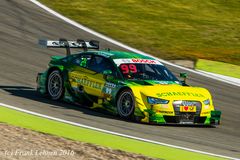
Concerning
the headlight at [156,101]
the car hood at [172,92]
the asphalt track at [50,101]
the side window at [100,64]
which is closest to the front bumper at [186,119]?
the asphalt track at [50,101]

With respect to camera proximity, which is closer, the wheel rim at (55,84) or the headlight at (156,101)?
the headlight at (156,101)

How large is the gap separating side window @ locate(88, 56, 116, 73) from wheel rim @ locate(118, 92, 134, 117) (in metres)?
0.87

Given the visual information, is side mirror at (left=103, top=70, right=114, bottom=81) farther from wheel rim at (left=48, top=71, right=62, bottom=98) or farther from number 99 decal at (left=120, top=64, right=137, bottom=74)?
wheel rim at (left=48, top=71, right=62, bottom=98)

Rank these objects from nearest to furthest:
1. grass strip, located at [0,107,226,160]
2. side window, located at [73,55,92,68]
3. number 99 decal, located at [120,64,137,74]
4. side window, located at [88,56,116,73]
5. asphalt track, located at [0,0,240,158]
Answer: grass strip, located at [0,107,226,160] → asphalt track, located at [0,0,240,158] → number 99 decal, located at [120,64,137,74] → side window, located at [88,56,116,73] → side window, located at [73,55,92,68]

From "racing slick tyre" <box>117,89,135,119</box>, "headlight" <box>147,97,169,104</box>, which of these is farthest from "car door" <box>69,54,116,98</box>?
"headlight" <box>147,97,169,104</box>

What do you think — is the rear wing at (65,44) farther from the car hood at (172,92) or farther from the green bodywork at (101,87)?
the car hood at (172,92)

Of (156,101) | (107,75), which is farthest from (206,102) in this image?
(107,75)

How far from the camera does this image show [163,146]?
12852 millimetres

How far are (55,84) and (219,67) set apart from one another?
8.01 metres

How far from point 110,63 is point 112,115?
1181 mm

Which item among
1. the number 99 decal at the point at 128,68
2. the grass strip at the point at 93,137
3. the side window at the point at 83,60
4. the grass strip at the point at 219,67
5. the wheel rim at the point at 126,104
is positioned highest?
the grass strip at the point at 219,67

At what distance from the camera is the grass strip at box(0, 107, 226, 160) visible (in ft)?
40.0

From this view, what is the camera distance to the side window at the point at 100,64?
16375mm

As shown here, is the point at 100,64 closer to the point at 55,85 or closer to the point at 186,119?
the point at 55,85
